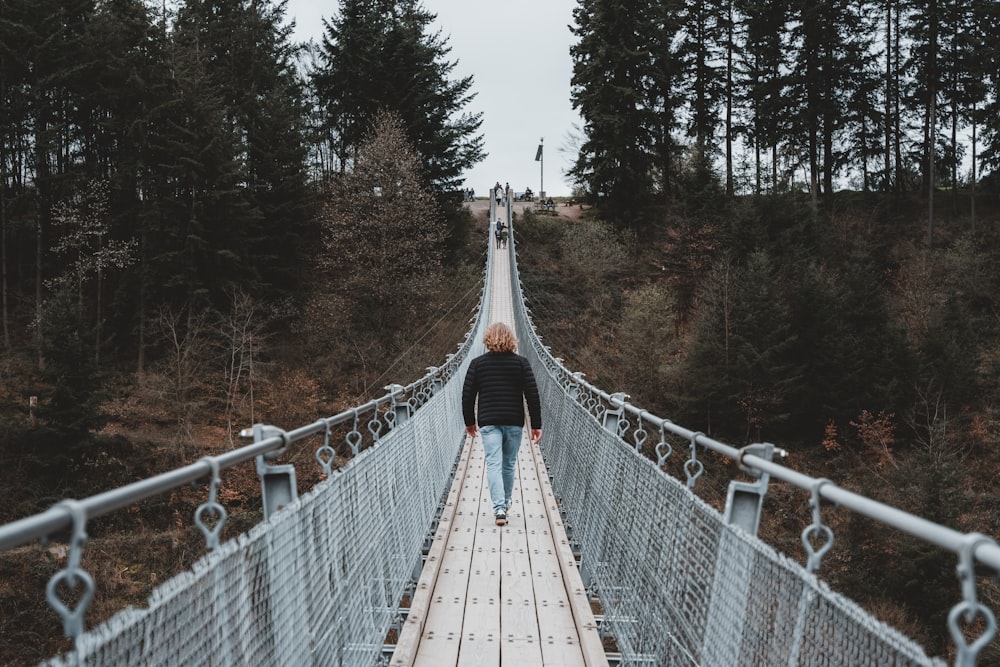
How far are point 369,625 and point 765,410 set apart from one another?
58.9 feet

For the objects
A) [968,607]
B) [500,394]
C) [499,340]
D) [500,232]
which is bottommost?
[500,394]

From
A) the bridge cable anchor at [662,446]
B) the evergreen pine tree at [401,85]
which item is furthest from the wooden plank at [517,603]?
the evergreen pine tree at [401,85]

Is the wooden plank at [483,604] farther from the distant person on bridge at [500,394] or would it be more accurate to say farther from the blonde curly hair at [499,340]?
the blonde curly hair at [499,340]

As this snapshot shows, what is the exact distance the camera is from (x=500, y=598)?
3.67m

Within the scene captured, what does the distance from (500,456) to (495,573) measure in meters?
0.84

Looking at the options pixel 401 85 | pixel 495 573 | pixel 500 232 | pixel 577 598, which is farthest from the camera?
pixel 500 232

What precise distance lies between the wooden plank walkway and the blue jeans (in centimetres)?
29

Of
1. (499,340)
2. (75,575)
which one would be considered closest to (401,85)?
(499,340)

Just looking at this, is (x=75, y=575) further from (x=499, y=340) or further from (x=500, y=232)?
(x=500, y=232)

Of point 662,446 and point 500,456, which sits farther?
point 500,456

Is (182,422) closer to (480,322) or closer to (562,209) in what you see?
(480,322)

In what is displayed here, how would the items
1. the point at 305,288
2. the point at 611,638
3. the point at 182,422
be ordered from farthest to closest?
1. the point at 305,288
2. the point at 182,422
3. the point at 611,638

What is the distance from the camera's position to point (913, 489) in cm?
1368

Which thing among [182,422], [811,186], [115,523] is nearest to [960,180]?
[811,186]
